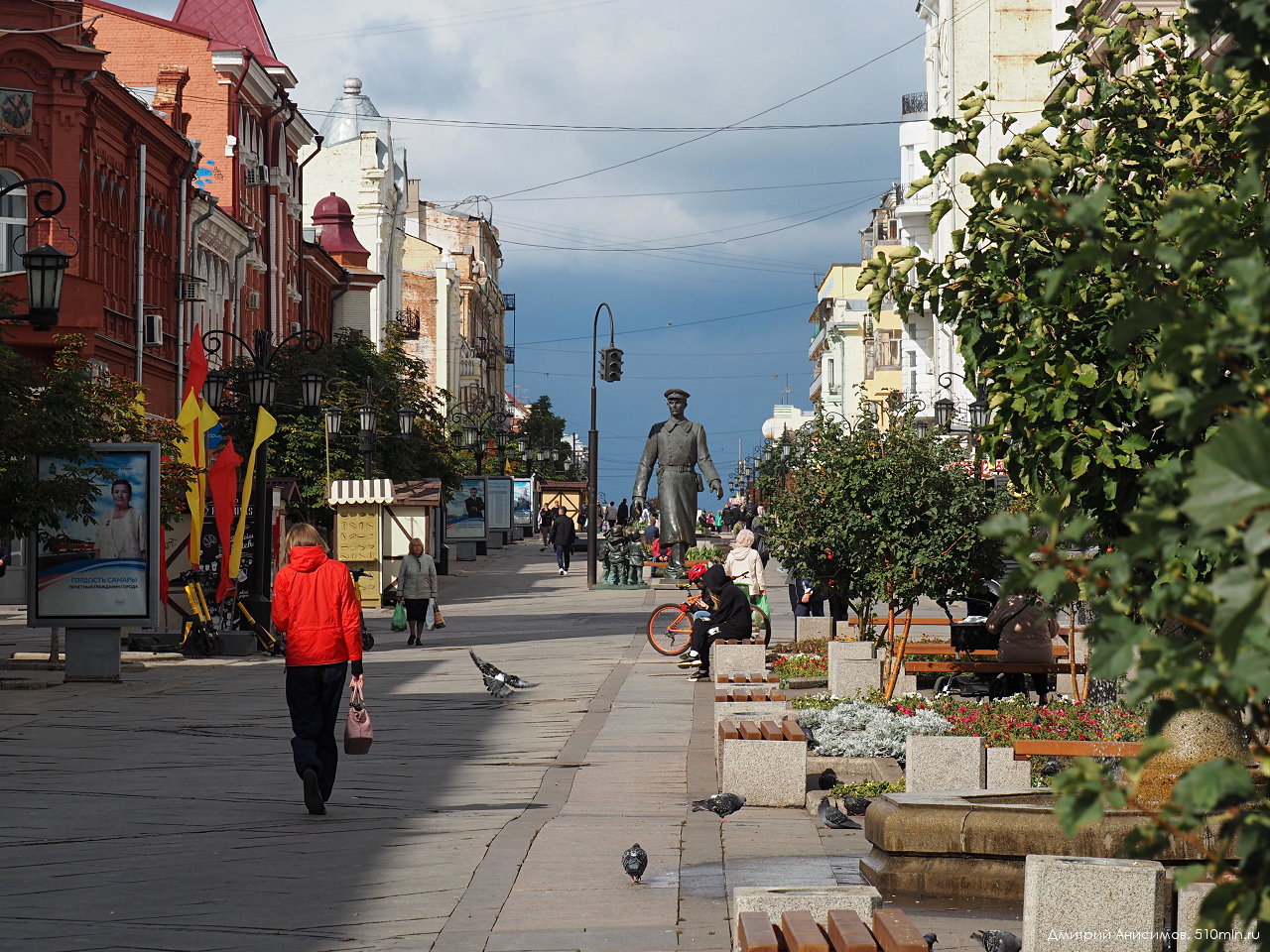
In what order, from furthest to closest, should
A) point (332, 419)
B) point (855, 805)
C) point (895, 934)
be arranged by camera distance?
point (332, 419) < point (855, 805) < point (895, 934)

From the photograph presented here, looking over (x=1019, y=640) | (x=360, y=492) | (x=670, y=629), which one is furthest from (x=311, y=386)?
(x=1019, y=640)

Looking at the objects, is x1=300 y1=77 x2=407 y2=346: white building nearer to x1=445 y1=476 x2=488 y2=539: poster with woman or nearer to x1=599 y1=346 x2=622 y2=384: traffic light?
x1=445 y1=476 x2=488 y2=539: poster with woman

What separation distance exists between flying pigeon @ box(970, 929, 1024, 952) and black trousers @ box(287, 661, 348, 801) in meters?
4.93

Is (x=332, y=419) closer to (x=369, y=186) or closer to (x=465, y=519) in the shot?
(x=465, y=519)

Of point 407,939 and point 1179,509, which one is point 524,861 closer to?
point 407,939

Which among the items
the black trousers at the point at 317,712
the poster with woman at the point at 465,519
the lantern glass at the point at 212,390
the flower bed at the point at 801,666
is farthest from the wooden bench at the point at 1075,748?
the poster with woman at the point at 465,519

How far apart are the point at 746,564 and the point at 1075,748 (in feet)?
39.6

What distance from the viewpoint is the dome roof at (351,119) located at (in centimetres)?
8312

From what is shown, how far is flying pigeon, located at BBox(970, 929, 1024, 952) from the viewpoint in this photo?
228 inches

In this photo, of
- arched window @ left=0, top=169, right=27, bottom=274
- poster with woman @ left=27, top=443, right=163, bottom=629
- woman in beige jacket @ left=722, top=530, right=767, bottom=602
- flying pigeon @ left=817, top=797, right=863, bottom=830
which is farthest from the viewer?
arched window @ left=0, top=169, right=27, bottom=274

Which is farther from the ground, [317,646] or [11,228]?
[11,228]

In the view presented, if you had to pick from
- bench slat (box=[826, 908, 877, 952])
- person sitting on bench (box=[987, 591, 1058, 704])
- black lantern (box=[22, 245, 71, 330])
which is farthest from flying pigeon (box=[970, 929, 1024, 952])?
black lantern (box=[22, 245, 71, 330])

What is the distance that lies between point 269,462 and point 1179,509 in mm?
36983

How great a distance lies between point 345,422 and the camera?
39844 mm
